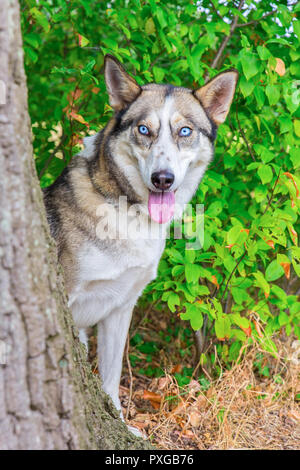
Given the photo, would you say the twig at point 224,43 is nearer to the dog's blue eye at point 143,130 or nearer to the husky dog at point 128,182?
the husky dog at point 128,182

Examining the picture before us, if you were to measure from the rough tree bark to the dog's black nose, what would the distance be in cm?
97

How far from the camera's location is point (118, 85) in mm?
2865

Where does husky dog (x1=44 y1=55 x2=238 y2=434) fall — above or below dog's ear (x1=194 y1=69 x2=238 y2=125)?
below

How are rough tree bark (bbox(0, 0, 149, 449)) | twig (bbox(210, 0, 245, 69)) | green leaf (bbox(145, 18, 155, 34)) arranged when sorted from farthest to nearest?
1. twig (bbox(210, 0, 245, 69))
2. green leaf (bbox(145, 18, 155, 34))
3. rough tree bark (bbox(0, 0, 149, 449))

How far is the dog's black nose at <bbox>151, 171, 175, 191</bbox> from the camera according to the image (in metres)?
2.56

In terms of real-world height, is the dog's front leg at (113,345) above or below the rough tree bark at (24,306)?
below

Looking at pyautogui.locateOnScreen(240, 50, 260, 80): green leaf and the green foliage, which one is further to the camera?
the green foliage

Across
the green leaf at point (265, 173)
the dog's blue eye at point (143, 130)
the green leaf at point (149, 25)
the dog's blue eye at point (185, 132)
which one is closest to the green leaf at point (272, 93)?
the green leaf at point (265, 173)

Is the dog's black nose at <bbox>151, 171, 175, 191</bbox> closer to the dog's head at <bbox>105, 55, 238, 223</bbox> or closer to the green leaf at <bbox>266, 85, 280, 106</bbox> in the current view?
the dog's head at <bbox>105, 55, 238, 223</bbox>

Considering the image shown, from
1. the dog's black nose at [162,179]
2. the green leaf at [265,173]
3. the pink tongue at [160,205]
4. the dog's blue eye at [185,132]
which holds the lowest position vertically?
the pink tongue at [160,205]

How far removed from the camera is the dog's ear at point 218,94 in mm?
2819

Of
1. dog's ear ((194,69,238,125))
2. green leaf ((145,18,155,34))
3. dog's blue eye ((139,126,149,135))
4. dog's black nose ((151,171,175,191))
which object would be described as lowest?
dog's black nose ((151,171,175,191))

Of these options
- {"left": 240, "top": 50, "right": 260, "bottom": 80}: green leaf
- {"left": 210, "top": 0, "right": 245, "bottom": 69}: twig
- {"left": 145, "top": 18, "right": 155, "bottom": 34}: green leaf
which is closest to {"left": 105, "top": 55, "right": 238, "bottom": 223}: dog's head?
{"left": 240, "top": 50, "right": 260, "bottom": 80}: green leaf

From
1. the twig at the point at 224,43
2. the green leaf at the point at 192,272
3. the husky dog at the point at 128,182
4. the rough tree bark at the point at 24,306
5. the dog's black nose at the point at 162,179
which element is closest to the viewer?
the rough tree bark at the point at 24,306
